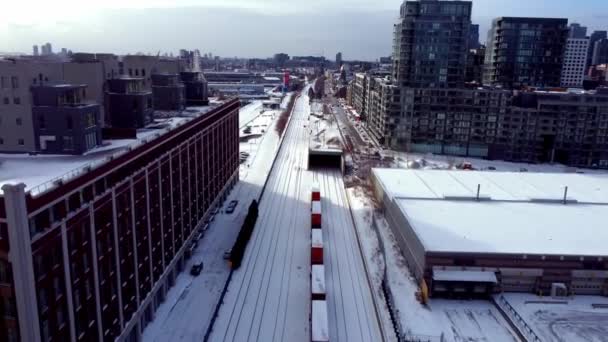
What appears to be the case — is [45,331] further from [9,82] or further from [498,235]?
[498,235]

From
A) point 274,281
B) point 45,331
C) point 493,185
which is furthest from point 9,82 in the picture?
point 493,185

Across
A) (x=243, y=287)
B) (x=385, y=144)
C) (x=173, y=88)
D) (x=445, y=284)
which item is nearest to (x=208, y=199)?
(x=173, y=88)

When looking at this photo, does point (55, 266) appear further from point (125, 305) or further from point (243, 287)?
point (243, 287)

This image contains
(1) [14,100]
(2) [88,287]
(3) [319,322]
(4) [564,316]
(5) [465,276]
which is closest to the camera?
(2) [88,287]

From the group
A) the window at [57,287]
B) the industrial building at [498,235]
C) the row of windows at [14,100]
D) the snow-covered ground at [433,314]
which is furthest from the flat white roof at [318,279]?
the row of windows at [14,100]

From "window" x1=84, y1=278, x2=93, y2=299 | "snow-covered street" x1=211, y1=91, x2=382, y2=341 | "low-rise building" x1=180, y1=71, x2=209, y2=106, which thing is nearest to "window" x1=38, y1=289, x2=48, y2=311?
"window" x1=84, y1=278, x2=93, y2=299

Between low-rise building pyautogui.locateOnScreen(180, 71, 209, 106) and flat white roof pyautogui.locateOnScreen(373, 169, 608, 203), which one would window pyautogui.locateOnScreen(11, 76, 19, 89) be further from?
flat white roof pyautogui.locateOnScreen(373, 169, 608, 203)
